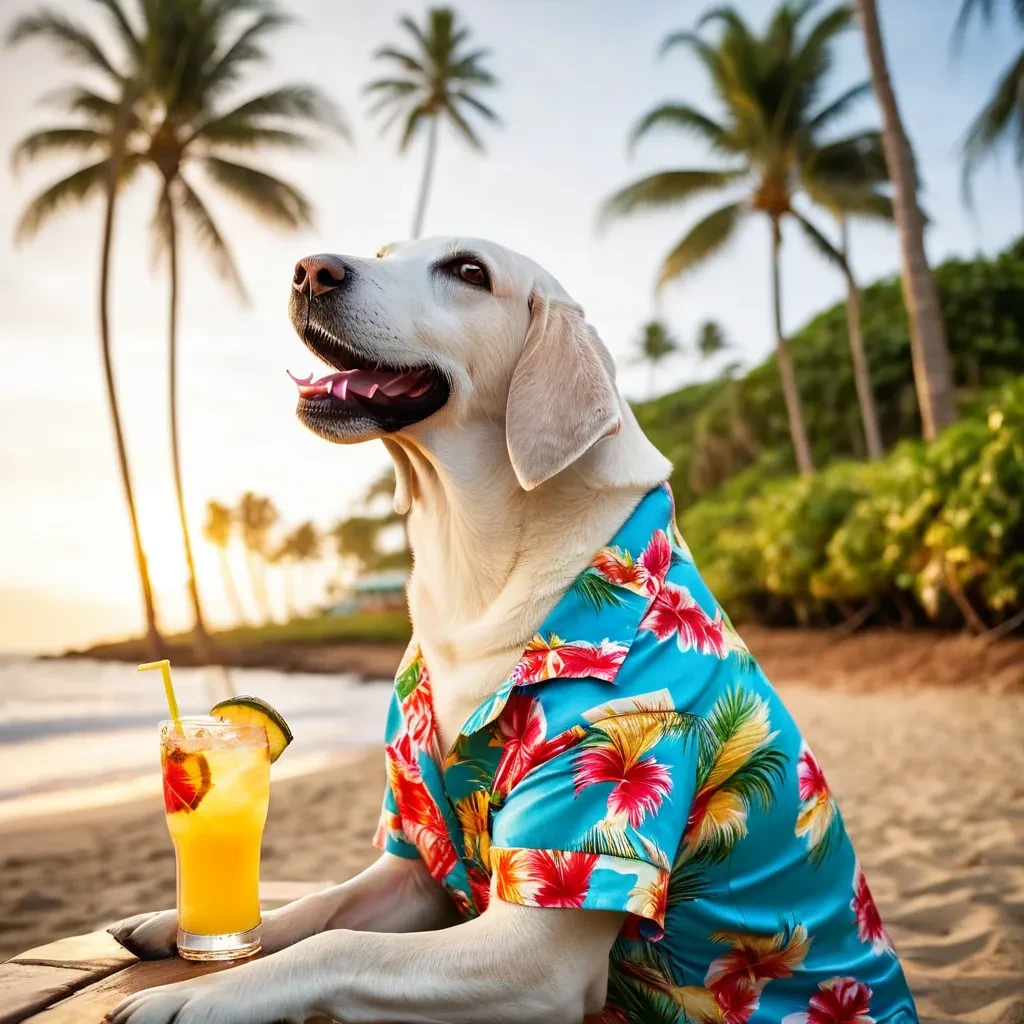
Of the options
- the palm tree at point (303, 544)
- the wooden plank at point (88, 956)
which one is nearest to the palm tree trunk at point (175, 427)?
the wooden plank at point (88, 956)

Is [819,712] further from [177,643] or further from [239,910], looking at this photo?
[177,643]

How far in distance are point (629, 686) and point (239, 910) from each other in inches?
31.0

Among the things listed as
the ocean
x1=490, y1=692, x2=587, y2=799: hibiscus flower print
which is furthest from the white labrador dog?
the ocean

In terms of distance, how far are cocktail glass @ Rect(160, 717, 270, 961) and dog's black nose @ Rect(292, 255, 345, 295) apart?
2.58 feet

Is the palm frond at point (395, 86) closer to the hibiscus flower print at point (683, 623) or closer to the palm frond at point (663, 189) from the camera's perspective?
the palm frond at point (663, 189)

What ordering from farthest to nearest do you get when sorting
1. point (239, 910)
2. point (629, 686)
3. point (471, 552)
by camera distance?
point (471, 552) → point (239, 910) → point (629, 686)

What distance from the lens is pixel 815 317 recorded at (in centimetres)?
3117

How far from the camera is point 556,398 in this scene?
5.60 feet

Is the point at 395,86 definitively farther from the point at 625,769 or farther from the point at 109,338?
the point at 625,769

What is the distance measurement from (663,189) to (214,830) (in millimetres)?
21728

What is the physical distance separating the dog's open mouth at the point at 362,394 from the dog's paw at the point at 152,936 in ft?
3.03

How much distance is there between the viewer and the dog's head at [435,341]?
1.78 m

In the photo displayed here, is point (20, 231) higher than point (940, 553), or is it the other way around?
point (20, 231)

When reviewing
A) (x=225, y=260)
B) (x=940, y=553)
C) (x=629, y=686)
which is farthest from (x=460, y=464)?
(x=225, y=260)
